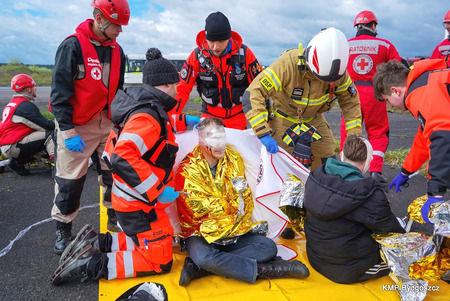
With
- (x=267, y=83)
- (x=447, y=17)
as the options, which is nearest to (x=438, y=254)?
(x=267, y=83)

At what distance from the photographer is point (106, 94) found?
3.26 metres

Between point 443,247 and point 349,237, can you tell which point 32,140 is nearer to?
point 349,237

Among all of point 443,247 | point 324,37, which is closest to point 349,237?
point 443,247

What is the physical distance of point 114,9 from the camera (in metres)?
2.97

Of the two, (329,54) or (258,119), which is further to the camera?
(258,119)

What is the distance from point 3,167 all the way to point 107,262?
3.96 meters

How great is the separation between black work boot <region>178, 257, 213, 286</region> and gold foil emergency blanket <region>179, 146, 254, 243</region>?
23cm

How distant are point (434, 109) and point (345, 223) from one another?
0.99m

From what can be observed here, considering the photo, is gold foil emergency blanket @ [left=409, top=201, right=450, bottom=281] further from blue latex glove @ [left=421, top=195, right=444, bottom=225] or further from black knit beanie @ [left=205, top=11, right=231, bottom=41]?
black knit beanie @ [left=205, top=11, right=231, bottom=41]

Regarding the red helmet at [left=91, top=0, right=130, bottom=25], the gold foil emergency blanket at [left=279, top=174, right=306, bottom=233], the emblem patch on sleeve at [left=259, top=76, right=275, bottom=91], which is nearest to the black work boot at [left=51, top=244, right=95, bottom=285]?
the gold foil emergency blanket at [left=279, top=174, right=306, bottom=233]

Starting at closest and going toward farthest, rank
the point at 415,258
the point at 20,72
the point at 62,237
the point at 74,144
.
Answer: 1. the point at 415,258
2. the point at 74,144
3. the point at 62,237
4. the point at 20,72

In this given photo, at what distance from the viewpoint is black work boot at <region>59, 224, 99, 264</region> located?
274 centimetres

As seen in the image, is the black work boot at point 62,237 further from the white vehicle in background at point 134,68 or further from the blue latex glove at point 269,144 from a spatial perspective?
the white vehicle in background at point 134,68

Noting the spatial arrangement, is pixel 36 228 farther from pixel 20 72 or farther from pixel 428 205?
pixel 20 72
